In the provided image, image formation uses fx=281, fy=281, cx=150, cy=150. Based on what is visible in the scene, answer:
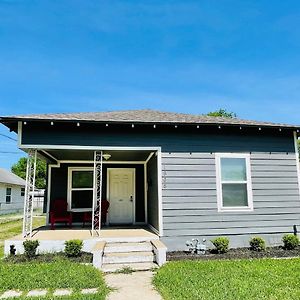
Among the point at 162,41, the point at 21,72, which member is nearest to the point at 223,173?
the point at 162,41

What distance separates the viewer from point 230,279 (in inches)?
199

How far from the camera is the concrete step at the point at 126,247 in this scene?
6899 millimetres

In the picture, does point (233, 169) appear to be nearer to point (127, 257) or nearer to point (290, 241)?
point (290, 241)

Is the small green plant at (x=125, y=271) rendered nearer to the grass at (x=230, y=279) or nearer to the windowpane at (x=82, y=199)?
the grass at (x=230, y=279)

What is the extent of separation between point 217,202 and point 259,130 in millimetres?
2533

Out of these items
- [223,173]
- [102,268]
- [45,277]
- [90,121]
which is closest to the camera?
[45,277]

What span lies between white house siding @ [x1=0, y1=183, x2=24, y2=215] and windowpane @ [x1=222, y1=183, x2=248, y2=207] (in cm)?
2444

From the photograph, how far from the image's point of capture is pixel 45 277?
5.24m

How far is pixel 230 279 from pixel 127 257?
2498mm

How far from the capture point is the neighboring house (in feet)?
87.6

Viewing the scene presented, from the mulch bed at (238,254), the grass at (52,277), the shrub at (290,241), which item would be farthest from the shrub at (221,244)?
the grass at (52,277)

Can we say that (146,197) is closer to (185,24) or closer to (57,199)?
(57,199)

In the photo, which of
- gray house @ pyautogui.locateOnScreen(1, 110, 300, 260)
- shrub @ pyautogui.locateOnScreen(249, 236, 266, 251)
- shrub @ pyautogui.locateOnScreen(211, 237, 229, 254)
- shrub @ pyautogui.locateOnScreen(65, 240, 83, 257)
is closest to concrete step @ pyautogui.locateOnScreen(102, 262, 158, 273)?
shrub @ pyautogui.locateOnScreen(65, 240, 83, 257)

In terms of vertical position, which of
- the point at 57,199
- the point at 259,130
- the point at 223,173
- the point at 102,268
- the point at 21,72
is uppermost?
the point at 21,72
